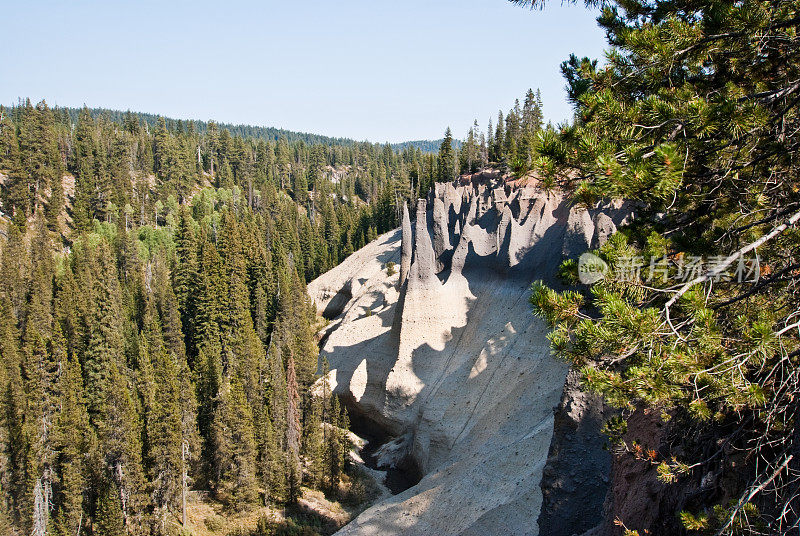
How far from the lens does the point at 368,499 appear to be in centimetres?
2528

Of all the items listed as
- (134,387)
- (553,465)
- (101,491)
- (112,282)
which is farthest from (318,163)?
(553,465)

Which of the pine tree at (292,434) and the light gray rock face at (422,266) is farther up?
the light gray rock face at (422,266)

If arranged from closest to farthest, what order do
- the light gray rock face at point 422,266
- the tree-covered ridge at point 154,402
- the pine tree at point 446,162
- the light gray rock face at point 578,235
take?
the tree-covered ridge at point 154,402 < the light gray rock face at point 578,235 < the light gray rock face at point 422,266 < the pine tree at point 446,162

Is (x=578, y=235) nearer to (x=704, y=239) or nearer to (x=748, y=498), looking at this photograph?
(x=704, y=239)

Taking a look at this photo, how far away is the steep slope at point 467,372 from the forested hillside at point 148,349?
11.0 ft

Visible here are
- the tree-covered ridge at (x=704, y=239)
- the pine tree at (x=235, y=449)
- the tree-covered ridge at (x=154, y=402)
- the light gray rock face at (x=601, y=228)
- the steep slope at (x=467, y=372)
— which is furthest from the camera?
the pine tree at (x=235, y=449)

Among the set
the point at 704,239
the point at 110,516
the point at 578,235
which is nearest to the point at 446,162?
the point at 578,235

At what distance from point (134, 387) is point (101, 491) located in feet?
26.5

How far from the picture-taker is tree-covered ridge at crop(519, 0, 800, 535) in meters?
4.36

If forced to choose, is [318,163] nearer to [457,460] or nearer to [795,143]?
[457,460]

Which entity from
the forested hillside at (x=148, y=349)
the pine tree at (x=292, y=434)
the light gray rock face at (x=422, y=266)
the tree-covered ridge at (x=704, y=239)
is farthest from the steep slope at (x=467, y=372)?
the tree-covered ridge at (x=704, y=239)

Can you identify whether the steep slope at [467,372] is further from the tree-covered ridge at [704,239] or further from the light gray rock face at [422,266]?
the tree-covered ridge at [704,239]

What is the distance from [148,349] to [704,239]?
117 feet

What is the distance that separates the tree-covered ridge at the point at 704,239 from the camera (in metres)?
4.36
